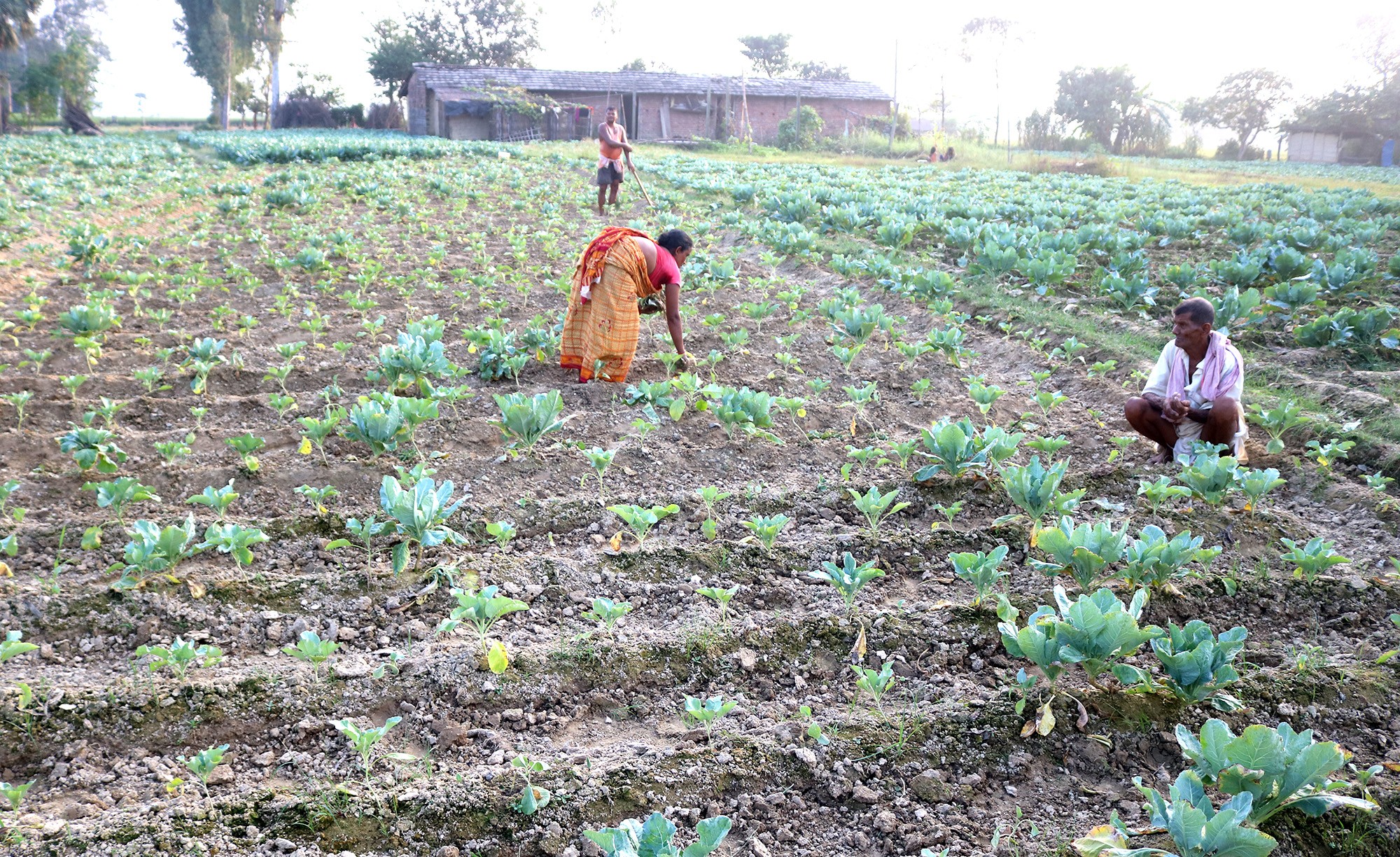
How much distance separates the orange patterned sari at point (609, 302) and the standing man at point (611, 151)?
7.03 metres

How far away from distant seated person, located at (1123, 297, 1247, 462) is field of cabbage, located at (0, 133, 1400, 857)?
0.72 ft

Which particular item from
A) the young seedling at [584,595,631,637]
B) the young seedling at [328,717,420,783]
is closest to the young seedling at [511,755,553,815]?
the young seedling at [328,717,420,783]

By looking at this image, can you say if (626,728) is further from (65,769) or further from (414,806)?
(65,769)

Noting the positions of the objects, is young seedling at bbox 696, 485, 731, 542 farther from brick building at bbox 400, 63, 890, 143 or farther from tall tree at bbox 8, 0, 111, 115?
tall tree at bbox 8, 0, 111, 115

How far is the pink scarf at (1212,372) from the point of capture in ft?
13.8

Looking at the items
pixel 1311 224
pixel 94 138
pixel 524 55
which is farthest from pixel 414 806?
pixel 524 55

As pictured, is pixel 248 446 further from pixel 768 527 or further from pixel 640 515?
pixel 768 527

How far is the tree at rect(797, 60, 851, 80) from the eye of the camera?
5544 cm

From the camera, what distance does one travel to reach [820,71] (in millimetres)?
56344

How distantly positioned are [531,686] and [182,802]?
3.09 feet

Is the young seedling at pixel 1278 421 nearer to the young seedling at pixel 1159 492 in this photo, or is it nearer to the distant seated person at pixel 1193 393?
the distant seated person at pixel 1193 393

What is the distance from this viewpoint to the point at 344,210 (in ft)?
42.7

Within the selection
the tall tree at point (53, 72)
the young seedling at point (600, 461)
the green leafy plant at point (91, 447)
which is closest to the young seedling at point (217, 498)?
the green leafy plant at point (91, 447)

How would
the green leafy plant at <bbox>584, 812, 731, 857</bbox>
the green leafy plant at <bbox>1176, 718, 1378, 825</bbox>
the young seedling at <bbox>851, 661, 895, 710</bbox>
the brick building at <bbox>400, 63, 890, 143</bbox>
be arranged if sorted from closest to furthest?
the green leafy plant at <bbox>584, 812, 731, 857</bbox> < the green leafy plant at <bbox>1176, 718, 1378, 825</bbox> < the young seedling at <bbox>851, 661, 895, 710</bbox> < the brick building at <bbox>400, 63, 890, 143</bbox>
